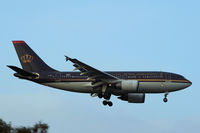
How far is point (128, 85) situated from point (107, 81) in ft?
8.46

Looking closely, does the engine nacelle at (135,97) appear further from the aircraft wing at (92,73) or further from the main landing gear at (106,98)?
the aircraft wing at (92,73)

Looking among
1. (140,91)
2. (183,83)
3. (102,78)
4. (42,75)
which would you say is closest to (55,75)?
(42,75)

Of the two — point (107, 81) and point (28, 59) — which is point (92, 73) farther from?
point (28, 59)

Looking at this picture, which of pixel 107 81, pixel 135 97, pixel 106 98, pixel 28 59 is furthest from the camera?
pixel 28 59

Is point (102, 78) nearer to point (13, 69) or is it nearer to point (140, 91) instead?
point (140, 91)

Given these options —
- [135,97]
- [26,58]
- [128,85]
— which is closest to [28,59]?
[26,58]

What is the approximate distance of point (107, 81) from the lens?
199 ft

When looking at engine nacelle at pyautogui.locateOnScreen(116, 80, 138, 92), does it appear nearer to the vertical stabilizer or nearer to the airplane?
the airplane

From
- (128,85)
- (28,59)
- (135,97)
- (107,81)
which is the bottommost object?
(135,97)

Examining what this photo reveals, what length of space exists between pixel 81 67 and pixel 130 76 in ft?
19.0

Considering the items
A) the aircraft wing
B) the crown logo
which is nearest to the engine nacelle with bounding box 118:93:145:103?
the aircraft wing

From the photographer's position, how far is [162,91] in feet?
200

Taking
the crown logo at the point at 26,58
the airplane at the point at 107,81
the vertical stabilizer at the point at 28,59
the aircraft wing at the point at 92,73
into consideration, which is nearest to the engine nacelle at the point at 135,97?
the airplane at the point at 107,81

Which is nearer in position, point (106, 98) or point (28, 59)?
point (106, 98)
